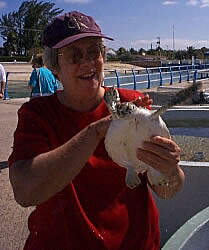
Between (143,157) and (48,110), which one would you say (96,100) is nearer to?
(48,110)

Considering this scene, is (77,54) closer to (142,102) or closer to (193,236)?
(142,102)

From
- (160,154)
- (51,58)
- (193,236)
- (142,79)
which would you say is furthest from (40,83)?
(142,79)

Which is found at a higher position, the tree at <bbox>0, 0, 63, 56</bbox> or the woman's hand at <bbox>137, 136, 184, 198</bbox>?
the tree at <bbox>0, 0, 63, 56</bbox>

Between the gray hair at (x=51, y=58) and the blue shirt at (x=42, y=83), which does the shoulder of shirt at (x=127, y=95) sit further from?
the blue shirt at (x=42, y=83)

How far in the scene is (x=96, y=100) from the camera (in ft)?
5.39

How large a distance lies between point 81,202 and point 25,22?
3341 inches

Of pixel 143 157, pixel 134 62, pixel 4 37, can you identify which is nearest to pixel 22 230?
pixel 143 157

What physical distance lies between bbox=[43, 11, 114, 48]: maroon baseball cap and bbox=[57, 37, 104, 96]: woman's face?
31mm

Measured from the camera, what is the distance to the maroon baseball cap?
5.06 ft

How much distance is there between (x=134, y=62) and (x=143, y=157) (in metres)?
66.1

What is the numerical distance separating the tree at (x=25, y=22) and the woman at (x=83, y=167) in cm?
7754

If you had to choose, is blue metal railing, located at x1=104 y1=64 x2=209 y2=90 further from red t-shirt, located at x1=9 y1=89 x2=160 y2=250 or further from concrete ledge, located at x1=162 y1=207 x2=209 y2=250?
red t-shirt, located at x1=9 y1=89 x2=160 y2=250

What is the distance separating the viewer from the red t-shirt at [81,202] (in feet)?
5.06

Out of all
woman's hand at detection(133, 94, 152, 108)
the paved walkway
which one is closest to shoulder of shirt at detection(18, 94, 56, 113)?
woman's hand at detection(133, 94, 152, 108)
